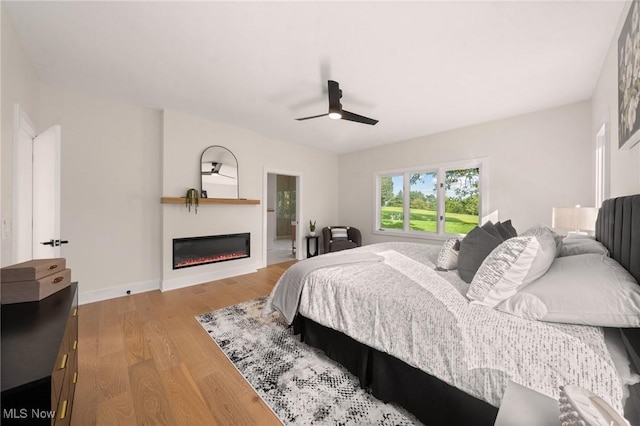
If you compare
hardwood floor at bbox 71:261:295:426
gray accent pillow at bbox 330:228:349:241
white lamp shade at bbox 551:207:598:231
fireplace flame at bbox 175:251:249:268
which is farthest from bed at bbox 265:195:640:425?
gray accent pillow at bbox 330:228:349:241

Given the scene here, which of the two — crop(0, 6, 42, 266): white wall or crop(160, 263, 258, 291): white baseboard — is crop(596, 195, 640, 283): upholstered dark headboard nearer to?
crop(0, 6, 42, 266): white wall

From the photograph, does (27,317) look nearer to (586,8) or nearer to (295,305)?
(295,305)

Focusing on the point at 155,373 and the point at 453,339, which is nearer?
the point at 453,339

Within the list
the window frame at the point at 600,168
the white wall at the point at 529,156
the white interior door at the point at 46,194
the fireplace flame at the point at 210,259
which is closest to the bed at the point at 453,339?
the window frame at the point at 600,168

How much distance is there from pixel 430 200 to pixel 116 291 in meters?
5.15

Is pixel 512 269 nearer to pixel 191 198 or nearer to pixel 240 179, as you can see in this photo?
pixel 191 198

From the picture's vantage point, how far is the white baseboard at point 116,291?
2979 mm

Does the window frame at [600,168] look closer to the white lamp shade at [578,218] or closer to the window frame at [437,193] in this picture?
the white lamp shade at [578,218]

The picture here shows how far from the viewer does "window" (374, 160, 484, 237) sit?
13.4 feet

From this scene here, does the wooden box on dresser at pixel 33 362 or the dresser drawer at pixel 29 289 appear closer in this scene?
the wooden box on dresser at pixel 33 362

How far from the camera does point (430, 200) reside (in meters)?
4.59

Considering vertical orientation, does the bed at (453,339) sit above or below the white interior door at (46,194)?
below

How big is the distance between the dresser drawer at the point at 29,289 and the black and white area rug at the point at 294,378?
1.24 meters

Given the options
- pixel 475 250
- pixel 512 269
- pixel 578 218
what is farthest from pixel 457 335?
pixel 578 218
